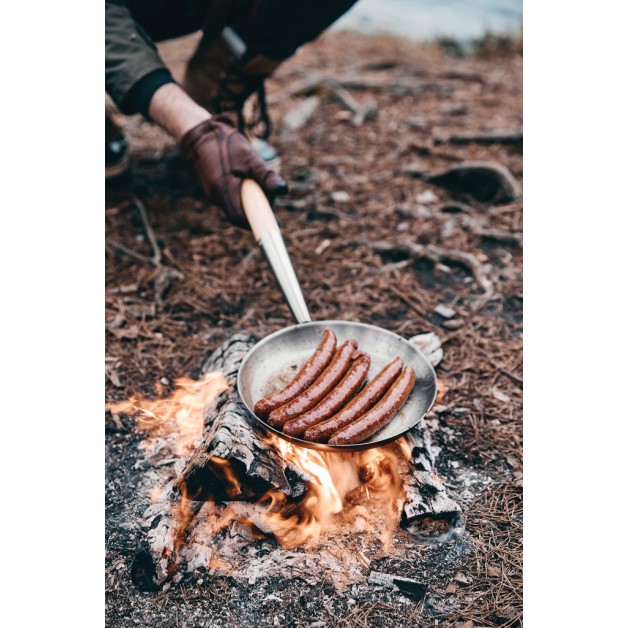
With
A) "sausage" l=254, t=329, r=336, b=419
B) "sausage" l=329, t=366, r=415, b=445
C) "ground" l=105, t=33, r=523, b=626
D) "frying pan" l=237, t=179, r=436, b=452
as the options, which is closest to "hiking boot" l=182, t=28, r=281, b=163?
"ground" l=105, t=33, r=523, b=626

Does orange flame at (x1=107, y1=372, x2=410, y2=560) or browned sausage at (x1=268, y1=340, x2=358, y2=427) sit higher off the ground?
browned sausage at (x1=268, y1=340, x2=358, y2=427)

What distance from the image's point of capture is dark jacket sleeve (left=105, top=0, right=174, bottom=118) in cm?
323

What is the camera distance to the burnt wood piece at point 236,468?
221 centimetres

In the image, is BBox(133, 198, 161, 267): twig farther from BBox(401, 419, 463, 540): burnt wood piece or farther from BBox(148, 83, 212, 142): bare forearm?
BBox(401, 419, 463, 540): burnt wood piece

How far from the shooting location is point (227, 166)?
10.1 ft

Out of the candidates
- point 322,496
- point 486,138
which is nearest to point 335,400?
point 322,496

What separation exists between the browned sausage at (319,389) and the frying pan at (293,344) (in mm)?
253

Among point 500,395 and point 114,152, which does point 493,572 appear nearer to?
point 500,395

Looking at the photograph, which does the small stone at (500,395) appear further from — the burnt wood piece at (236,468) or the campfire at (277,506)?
the burnt wood piece at (236,468)

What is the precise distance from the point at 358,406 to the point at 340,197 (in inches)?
116

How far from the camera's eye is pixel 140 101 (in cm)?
330

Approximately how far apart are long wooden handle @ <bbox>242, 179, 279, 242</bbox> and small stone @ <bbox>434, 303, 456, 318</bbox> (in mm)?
1391

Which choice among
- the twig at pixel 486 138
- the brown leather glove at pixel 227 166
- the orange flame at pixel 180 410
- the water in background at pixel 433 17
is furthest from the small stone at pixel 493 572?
the water in background at pixel 433 17

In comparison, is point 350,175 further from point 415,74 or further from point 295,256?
point 415,74
